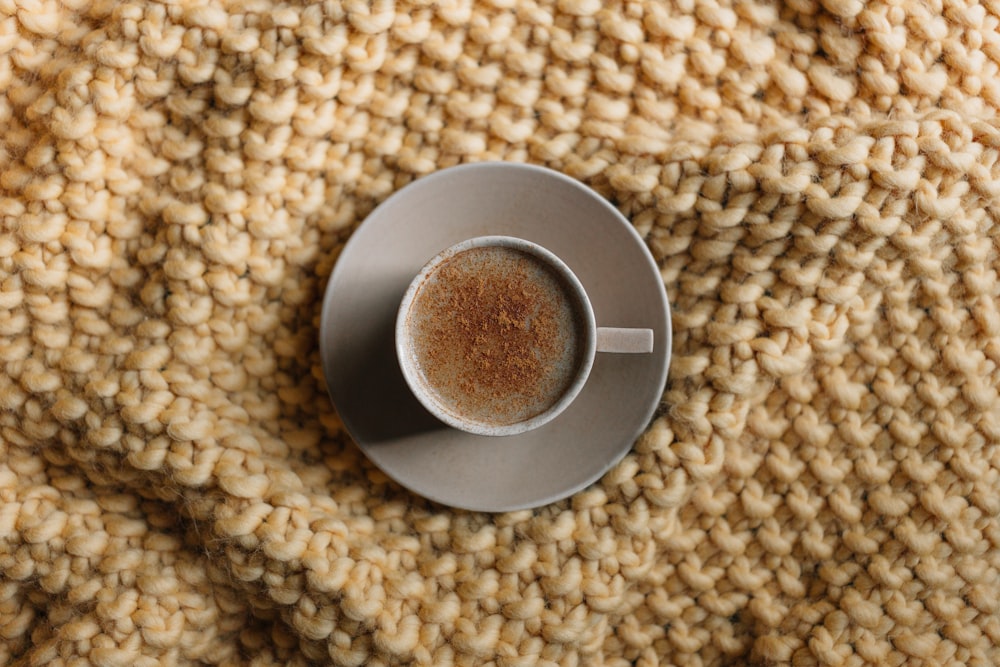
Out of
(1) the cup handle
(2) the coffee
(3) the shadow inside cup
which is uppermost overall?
(1) the cup handle

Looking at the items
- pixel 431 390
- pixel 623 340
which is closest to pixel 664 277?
pixel 623 340

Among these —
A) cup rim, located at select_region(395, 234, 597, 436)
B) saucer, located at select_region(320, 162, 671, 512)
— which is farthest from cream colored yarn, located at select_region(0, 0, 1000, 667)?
cup rim, located at select_region(395, 234, 597, 436)

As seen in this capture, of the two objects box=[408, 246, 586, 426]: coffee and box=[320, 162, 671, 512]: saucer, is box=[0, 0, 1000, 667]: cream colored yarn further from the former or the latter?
box=[408, 246, 586, 426]: coffee

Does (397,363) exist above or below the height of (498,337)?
below

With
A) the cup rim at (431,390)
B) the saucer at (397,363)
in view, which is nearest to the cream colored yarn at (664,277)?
the saucer at (397,363)

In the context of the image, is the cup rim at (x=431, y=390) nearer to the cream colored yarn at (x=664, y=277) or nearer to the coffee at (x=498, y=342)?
the coffee at (x=498, y=342)

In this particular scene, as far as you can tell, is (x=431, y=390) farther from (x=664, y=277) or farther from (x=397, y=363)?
(x=664, y=277)
